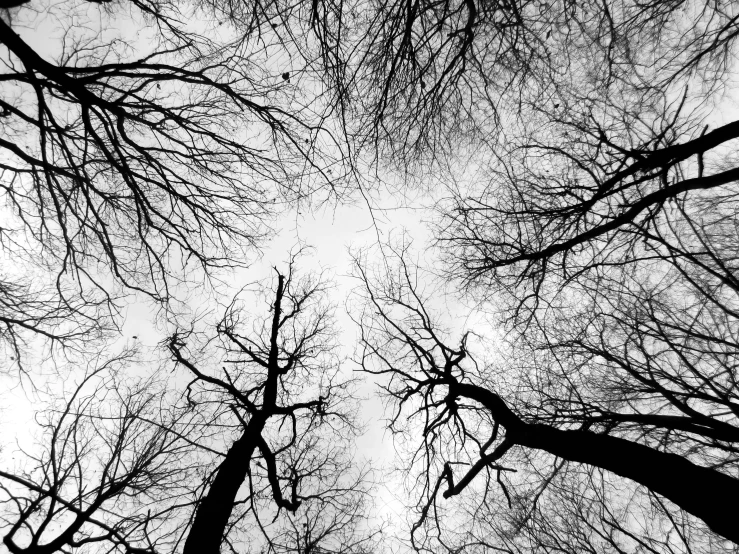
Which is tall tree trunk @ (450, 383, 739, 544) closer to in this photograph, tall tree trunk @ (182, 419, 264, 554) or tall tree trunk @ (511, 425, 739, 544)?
tall tree trunk @ (511, 425, 739, 544)

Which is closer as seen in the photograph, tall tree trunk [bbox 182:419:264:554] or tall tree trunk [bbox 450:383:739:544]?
tall tree trunk [bbox 450:383:739:544]

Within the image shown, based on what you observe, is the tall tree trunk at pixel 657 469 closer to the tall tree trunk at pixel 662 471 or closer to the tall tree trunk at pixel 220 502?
the tall tree trunk at pixel 662 471

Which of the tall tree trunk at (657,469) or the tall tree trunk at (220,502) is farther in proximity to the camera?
the tall tree trunk at (220,502)

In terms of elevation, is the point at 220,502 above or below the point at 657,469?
below

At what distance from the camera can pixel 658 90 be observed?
354cm

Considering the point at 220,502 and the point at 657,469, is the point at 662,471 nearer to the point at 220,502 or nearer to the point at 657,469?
the point at 657,469

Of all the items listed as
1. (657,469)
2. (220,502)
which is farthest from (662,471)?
(220,502)

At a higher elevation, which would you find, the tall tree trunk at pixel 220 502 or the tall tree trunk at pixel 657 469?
the tall tree trunk at pixel 657 469

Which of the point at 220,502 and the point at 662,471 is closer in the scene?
the point at 662,471

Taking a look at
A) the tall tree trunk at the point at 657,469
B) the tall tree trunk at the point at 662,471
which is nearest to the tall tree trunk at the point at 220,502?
the tall tree trunk at the point at 657,469

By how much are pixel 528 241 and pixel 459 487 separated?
2926 mm

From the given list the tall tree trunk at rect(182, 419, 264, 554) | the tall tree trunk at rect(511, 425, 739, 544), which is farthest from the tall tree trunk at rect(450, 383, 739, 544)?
the tall tree trunk at rect(182, 419, 264, 554)

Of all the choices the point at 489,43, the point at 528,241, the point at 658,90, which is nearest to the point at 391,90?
the point at 489,43

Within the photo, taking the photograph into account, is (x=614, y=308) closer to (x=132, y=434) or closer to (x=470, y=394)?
(x=470, y=394)
